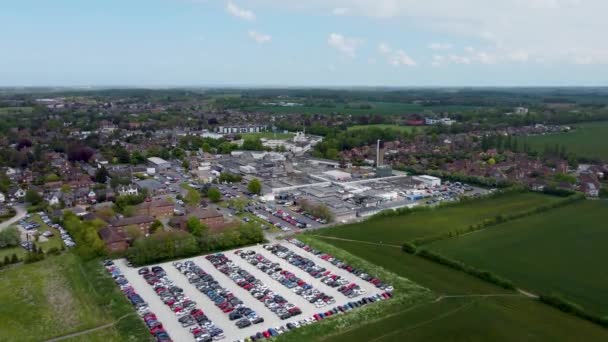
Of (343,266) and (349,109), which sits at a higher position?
(349,109)

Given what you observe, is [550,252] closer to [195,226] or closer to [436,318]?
[436,318]

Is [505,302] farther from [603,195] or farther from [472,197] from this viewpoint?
[603,195]

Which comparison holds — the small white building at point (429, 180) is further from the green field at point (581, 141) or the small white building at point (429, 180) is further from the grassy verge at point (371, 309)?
the green field at point (581, 141)

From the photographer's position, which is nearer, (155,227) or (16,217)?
(155,227)

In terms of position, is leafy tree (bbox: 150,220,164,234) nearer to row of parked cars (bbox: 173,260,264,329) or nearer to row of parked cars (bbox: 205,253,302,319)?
row of parked cars (bbox: 173,260,264,329)

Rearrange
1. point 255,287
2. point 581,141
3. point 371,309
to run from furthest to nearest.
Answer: point 581,141
point 255,287
point 371,309

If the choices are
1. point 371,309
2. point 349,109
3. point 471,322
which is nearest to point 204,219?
point 371,309

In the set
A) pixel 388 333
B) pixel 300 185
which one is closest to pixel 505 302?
pixel 388 333
